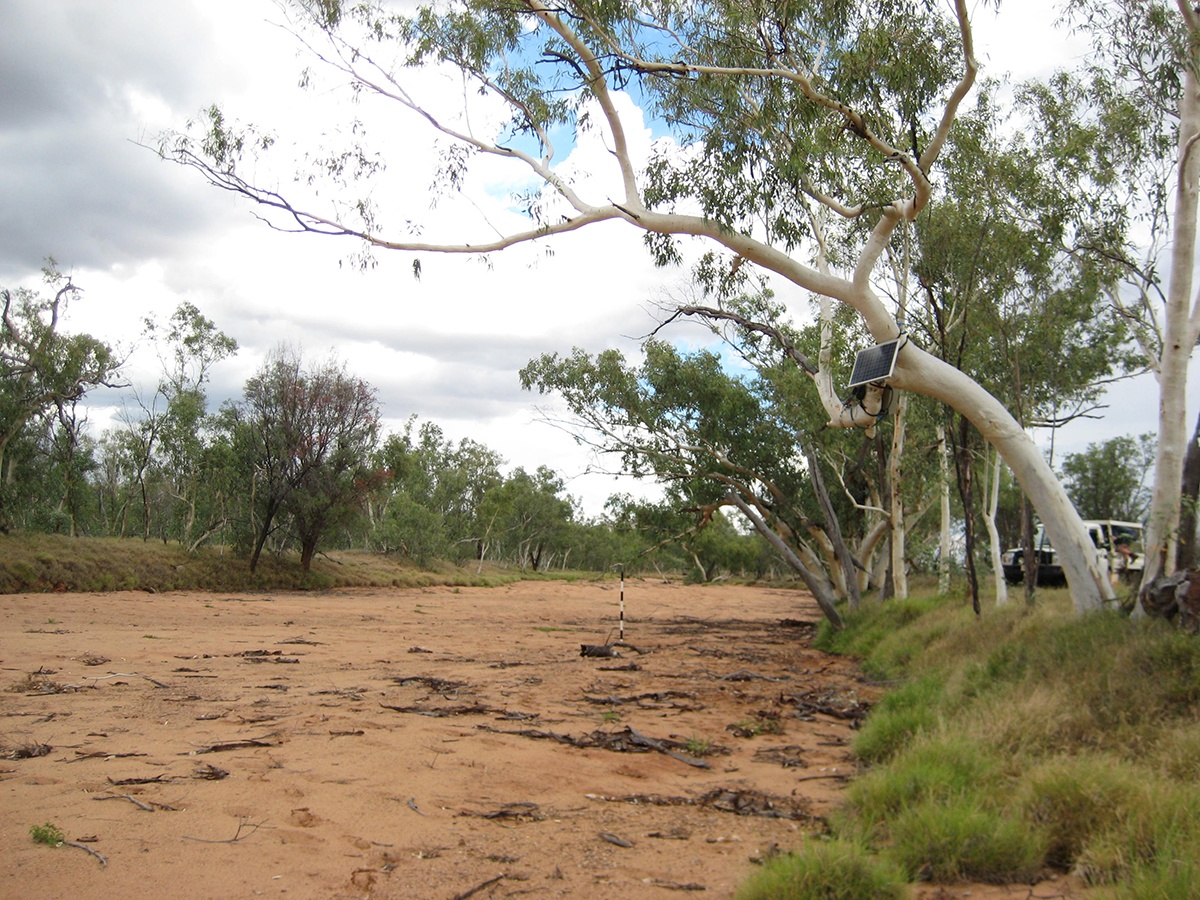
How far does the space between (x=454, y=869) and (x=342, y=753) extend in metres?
2.54

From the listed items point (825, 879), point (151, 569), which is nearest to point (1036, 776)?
point (825, 879)

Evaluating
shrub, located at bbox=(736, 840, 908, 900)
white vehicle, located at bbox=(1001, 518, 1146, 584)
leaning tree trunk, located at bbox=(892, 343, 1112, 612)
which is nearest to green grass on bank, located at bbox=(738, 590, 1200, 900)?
shrub, located at bbox=(736, 840, 908, 900)

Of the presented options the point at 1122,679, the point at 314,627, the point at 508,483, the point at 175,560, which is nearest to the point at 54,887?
the point at 1122,679

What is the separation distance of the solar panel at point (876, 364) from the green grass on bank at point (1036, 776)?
2.96 m

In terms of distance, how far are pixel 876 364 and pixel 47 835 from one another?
25.4ft

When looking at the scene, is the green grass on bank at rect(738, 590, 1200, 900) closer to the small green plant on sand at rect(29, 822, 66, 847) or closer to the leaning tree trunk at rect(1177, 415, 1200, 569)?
the leaning tree trunk at rect(1177, 415, 1200, 569)

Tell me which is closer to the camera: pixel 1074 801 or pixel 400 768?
pixel 1074 801

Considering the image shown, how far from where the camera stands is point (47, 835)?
463 centimetres

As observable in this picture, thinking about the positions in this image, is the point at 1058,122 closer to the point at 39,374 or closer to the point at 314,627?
the point at 314,627

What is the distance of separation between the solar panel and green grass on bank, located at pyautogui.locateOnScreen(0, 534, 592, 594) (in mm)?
22159

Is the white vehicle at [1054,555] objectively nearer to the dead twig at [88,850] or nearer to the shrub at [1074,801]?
the shrub at [1074,801]

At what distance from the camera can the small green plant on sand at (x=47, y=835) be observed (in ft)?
15.1

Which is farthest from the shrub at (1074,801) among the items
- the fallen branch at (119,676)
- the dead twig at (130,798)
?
the fallen branch at (119,676)

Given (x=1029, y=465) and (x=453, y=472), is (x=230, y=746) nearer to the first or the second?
(x=1029, y=465)
